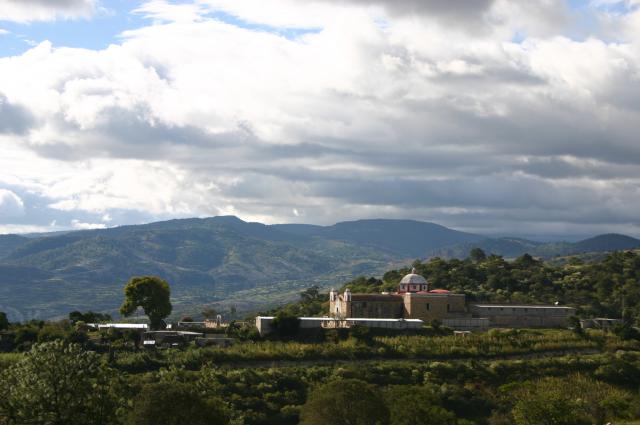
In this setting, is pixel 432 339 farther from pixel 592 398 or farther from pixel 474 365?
pixel 592 398

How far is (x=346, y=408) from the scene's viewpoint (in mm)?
57969

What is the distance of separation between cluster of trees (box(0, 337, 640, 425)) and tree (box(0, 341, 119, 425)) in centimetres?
5

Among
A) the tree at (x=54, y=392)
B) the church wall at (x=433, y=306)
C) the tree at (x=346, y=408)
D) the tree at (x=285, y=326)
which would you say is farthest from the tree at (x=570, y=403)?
the tree at (x=54, y=392)

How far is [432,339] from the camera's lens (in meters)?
94.3

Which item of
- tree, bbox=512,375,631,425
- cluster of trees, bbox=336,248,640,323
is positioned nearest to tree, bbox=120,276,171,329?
cluster of trees, bbox=336,248,640,323

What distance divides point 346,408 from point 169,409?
44.5 ft

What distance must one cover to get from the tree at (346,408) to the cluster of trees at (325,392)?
0.07 meters

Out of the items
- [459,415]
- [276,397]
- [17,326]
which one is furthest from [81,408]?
[17,326]

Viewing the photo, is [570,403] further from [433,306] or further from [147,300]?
[147,300]

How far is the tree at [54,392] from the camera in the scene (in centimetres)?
4359

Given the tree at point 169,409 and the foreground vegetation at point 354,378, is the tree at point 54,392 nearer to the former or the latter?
the foreground vegetation at point 354,378

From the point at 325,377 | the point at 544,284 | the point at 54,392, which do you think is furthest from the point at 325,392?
the point at 544,284

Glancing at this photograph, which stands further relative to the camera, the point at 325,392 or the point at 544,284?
the point at 544,284

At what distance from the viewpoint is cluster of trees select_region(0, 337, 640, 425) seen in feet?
146
